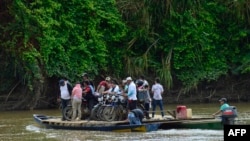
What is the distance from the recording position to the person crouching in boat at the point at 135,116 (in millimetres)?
21552

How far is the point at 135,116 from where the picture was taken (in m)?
21.6

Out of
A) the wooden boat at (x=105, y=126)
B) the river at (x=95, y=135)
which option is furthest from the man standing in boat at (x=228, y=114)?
the wooden boat at (x=105, y=126)

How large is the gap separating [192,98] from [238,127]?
93.0ft

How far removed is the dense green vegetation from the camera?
35094mm

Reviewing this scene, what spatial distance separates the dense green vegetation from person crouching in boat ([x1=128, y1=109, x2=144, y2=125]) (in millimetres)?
13516

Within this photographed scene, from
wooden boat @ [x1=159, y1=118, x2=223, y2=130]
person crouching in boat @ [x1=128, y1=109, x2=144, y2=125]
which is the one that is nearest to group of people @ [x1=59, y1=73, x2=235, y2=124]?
person crouching in boat @ [x1=128, y1=109, x2=144, y2=125]

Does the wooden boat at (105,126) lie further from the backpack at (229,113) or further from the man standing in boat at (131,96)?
the backpack at (229,113)

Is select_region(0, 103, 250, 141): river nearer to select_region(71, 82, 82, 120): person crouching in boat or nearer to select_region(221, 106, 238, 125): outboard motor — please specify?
select_region(221, 106, 238, 125): outboard motor

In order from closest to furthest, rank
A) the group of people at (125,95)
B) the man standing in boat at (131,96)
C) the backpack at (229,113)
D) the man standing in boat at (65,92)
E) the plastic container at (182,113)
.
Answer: the backpack at (229,113)
the group of people at (125,95)
the man standing in boat at (131,96)
the plastic container at (182,113)
the man standing in boat at (65,92)

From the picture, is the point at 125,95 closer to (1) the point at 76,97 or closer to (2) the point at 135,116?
(2) the point at 135,116

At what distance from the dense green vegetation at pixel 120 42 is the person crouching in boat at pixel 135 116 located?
13516 millimetres

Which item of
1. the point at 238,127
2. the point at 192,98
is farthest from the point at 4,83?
the point at 238,127

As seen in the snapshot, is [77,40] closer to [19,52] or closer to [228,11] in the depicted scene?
[19,52]

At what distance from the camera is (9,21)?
116ft
